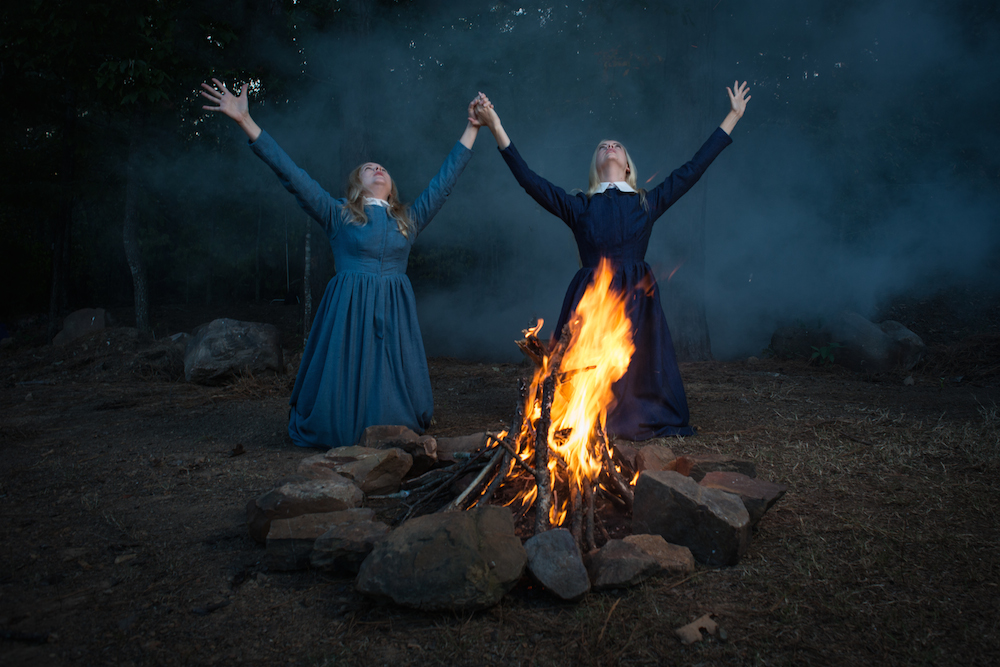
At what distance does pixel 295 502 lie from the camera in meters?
1.88

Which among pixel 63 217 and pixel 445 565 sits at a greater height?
pixel 63 217

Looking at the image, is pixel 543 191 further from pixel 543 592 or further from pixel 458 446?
pixel 543 592

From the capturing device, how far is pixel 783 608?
1417 millimetres

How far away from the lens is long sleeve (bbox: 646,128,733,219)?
3277 mm

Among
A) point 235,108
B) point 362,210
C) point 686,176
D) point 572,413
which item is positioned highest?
point 235,108

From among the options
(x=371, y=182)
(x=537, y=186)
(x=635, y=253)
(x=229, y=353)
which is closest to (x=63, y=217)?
(x=229, y=353)

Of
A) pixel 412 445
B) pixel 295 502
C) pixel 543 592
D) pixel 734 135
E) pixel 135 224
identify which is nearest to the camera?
pixel 543 592

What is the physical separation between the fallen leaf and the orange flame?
624mm

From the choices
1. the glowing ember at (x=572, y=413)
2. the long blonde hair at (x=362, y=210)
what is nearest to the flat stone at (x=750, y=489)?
the glowing ember at (x=572, y=413)

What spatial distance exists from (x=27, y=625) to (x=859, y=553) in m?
2.27

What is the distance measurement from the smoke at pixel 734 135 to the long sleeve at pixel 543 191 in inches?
119

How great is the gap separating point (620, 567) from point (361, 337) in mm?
2164

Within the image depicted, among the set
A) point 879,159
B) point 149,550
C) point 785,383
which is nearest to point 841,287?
point 879,159

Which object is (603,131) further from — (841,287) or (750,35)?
(841,287)
